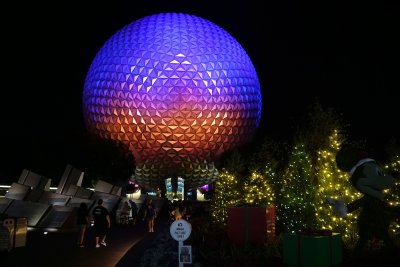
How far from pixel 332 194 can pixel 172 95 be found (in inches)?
1201

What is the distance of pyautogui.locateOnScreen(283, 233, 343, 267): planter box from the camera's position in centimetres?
1009

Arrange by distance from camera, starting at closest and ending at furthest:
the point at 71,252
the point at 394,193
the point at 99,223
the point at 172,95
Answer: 1. the point at 71,252
2. the point at 394,193
3. the point at 99,223
4. the point at 172,95

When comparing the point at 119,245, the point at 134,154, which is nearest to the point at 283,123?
the point at 134,154

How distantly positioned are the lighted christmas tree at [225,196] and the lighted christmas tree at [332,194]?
7.51 meters

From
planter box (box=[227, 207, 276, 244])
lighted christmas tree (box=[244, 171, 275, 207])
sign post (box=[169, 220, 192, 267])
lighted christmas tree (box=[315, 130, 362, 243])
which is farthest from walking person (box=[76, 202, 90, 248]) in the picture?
sign post (box=[169, 220, 192, 267])

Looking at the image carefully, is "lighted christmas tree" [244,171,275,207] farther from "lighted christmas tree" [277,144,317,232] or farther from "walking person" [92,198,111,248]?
"walking person" [92,198,111,248]

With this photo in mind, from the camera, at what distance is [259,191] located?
23.0 meters

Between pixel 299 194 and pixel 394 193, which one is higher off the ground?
pixel 299 194

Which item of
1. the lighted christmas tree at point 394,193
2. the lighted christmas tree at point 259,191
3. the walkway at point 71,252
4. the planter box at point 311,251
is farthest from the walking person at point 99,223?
the lighted christmas tree at point 394,193

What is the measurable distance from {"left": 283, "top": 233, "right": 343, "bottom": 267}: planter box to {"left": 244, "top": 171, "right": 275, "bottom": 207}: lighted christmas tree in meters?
11.8

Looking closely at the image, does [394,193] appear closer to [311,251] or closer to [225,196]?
[311,251]

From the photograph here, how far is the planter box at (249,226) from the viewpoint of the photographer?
14039 mm

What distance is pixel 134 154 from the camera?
159ft

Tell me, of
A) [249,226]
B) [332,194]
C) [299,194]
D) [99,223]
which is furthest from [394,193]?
[99,223]
